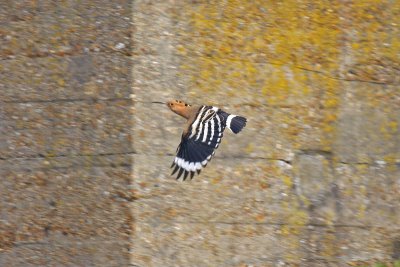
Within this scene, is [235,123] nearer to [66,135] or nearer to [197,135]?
[197,135]

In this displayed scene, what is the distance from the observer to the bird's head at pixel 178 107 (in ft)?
28.3

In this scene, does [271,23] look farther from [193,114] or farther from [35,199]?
[35,199]

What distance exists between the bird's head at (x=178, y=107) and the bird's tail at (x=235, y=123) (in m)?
0.31

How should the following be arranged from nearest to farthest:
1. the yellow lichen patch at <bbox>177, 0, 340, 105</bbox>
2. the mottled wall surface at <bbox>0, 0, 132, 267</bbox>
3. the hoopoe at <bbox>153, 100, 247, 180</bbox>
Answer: the hoopoe at <bbox>153, 100, 247, 180</bbox> < the mottled wall surface at <bbox>0, 0, 132, 267</bbox> < the yellow lichen patch at <bbox>177, 0, 340, 105</bbox>

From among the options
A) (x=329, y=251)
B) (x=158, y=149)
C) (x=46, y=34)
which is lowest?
(x=329, y=251)

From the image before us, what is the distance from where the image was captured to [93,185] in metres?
8.74

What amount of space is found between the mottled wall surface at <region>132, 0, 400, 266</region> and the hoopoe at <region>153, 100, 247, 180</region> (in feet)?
0.56

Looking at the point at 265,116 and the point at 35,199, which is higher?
the point at 265,116

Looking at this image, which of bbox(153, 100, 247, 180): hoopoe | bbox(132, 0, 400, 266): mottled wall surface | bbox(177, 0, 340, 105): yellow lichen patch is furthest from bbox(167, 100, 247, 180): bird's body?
bbox(177, 0, 340, 105): yellow lichen patch

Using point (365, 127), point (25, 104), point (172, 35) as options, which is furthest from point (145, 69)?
point (365, 127)

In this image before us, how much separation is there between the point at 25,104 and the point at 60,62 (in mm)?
383

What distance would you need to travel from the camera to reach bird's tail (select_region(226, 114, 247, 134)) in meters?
8.75

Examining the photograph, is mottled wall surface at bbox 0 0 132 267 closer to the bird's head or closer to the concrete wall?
the concrete wall

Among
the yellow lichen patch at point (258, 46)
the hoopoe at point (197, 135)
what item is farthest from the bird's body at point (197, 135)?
the yellow lichen patch at point (258, 46)
